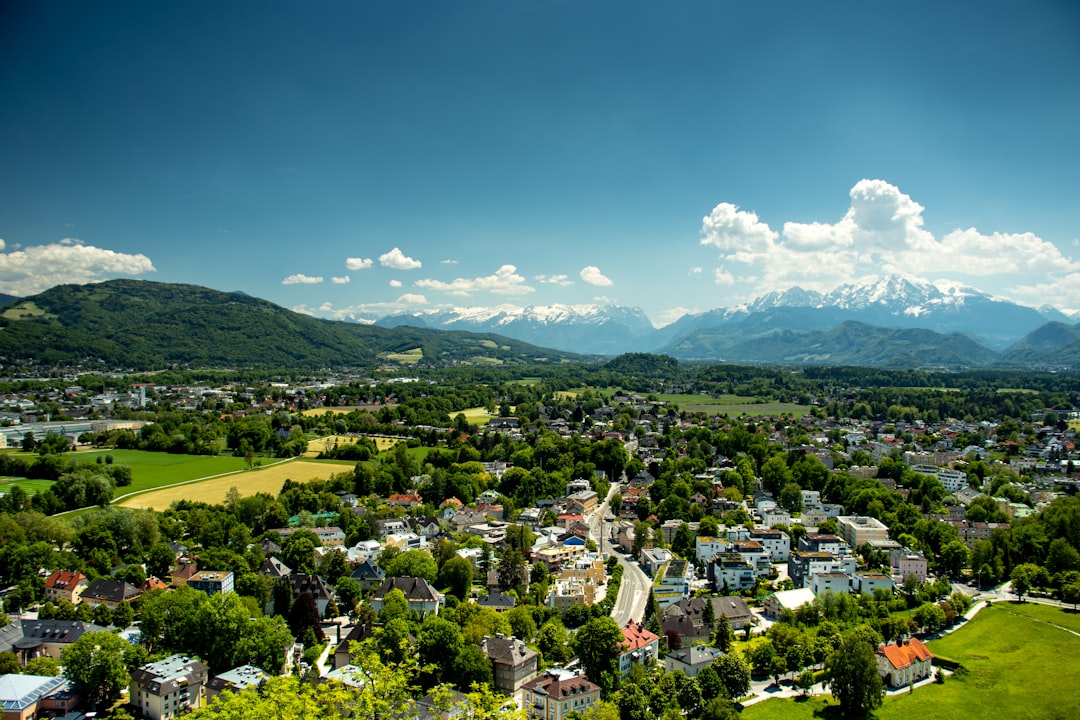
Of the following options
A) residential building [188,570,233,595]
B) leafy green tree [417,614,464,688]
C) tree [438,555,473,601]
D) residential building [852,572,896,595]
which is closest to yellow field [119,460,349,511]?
residential building [188,570,233,595]

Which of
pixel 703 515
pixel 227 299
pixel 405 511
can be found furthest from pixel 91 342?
pixel 703 515

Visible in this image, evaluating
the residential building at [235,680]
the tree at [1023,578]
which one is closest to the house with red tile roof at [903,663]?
the tree at [1023,578]

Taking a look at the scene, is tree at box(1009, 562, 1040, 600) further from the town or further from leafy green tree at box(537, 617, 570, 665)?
leafy green tree at box(537, 617, 570, 665)

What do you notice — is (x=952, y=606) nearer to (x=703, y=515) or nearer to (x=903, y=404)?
(x=703, y=515)

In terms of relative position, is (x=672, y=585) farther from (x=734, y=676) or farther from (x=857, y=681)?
(x=857, y=681)

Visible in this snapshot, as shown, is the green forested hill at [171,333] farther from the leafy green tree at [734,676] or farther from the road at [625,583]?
the leafy green tree at [734,676]

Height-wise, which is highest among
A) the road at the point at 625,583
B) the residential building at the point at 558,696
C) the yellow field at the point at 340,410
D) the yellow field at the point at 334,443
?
the yellow field at the point at 340,410
